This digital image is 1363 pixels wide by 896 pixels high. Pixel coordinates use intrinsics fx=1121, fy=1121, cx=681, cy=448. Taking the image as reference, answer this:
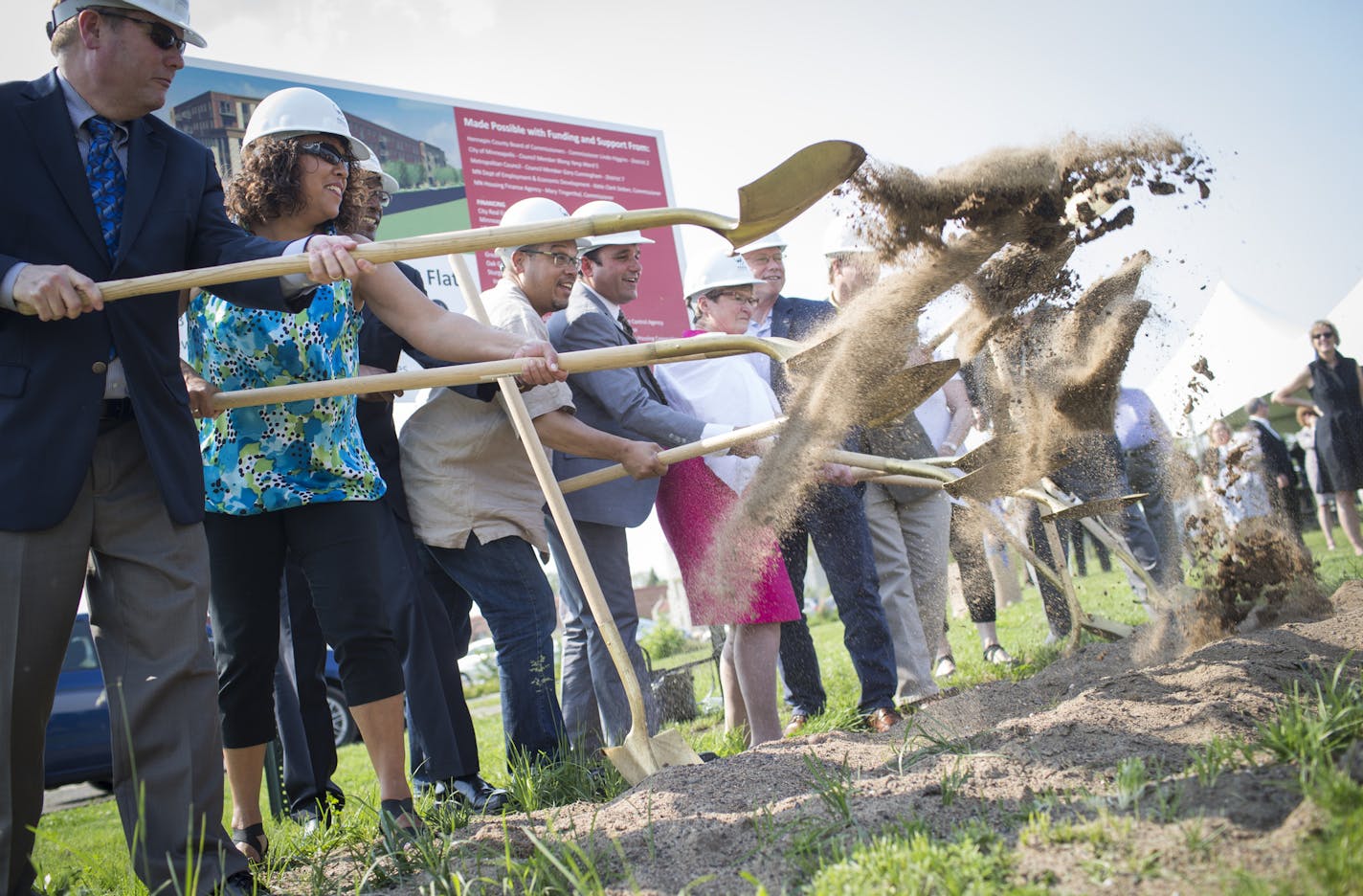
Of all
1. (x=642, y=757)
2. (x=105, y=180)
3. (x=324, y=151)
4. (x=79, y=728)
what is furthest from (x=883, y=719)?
(x=79, y=728)

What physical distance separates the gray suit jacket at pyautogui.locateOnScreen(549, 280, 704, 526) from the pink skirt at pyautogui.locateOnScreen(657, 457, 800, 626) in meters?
0.17

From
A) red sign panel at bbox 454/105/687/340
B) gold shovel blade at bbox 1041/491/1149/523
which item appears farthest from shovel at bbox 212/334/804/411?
red sign panel at bbox 454/105/687/340

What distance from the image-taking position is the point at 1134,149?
4.09 meters

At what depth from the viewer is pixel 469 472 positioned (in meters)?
3.91

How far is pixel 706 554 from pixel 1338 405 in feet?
23.6

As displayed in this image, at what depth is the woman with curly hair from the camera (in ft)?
10.6

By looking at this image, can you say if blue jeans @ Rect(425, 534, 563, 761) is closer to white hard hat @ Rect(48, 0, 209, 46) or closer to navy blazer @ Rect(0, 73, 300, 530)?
navy blazer @ Rect(0, 73, 300, 530)

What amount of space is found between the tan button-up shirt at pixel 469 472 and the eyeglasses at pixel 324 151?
0.87 meters

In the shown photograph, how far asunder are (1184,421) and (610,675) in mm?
2929

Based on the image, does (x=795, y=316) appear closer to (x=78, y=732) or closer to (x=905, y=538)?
(x=905, y=538)

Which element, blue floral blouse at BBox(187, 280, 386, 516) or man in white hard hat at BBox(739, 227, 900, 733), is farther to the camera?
man in white hard hat at BBox(739, 227, 900, 733)

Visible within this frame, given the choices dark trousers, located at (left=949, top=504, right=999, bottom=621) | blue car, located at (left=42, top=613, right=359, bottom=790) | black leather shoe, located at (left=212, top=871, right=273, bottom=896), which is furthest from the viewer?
blue car, located at (left=42, top=613, right=359, bottom=790)

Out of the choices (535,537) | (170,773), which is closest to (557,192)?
(535,537)

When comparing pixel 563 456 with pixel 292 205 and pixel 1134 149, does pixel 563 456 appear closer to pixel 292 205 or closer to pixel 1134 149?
pixel 292 205
